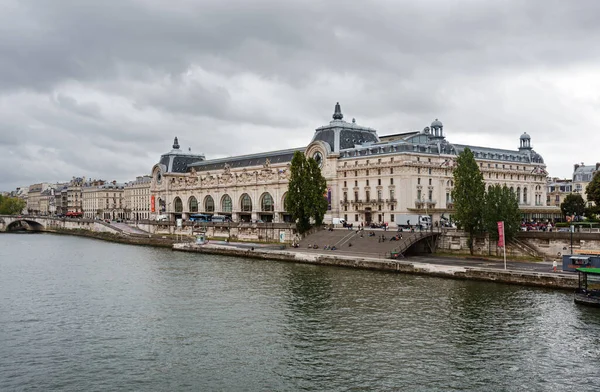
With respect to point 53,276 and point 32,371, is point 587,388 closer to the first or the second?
point 32,371

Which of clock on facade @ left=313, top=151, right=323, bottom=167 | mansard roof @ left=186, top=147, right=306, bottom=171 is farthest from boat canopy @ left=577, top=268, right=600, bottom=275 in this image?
mansard roof @ left=186, top=147, right=306, bottom=171

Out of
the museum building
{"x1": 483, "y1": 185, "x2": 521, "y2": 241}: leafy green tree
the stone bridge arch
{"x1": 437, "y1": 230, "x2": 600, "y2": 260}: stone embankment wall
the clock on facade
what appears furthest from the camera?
the stone bridge arch

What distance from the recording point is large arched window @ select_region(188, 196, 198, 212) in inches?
5891

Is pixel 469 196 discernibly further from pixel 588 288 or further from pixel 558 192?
pixel 558 192

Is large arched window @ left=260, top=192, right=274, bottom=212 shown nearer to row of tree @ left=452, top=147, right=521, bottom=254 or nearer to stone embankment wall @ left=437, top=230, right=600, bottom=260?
stone embankment wall @ left=437, top=230, right=600, bottom=260

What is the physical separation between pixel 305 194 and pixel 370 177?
58.0ft

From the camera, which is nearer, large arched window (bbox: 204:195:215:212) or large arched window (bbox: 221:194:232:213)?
large arched window (bbox: 221:194:232:213)

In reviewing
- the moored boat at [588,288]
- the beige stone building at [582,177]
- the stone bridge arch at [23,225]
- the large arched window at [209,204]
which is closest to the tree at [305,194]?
the moored boat at [588,288]

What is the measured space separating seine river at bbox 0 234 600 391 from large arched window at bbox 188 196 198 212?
90.6 m

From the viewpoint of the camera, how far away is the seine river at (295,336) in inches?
1128

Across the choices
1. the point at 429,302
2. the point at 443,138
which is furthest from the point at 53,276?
the point at 443,138

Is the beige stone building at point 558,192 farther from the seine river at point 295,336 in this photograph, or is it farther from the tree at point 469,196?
the seine river at point 295,336

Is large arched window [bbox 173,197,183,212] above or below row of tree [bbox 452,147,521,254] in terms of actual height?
above

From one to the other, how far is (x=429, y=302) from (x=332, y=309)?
788 cm
